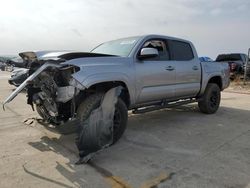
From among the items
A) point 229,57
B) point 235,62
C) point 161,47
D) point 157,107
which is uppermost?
point 161,47

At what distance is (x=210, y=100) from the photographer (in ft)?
24.7

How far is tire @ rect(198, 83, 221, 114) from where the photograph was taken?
24.1 ft

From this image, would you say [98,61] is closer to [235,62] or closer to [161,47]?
[161,47]

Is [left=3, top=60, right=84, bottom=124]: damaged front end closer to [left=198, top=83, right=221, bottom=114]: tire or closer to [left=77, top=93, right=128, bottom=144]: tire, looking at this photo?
[left=77, top=93, right=128, bottom=144]: tire

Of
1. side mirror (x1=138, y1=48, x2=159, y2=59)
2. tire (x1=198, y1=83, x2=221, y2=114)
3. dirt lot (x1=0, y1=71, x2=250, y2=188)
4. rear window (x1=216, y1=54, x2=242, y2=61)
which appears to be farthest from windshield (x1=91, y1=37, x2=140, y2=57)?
rear window (x1=216, y1=54, x2=242, y2=61)

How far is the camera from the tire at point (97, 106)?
4.42 meters

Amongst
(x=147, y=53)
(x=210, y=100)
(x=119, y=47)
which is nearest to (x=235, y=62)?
(x=210, y=100)

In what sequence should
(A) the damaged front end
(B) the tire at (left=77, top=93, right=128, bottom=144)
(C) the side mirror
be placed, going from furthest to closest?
(C) the side mirror, (B) the tire at (left=77, top=93, right=128, bottom=144), (A) the damaged front end

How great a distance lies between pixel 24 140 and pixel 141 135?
6.88ft

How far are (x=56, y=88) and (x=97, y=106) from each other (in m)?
0.69

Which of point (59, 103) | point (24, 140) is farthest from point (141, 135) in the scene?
point (24, 140)

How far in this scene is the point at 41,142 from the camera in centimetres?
499

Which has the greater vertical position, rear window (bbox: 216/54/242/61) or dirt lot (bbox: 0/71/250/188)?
rear window (bbox: 216/54/242/61)

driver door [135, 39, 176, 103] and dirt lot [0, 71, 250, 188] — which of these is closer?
dirt lot [0, 71, 250, 188]
